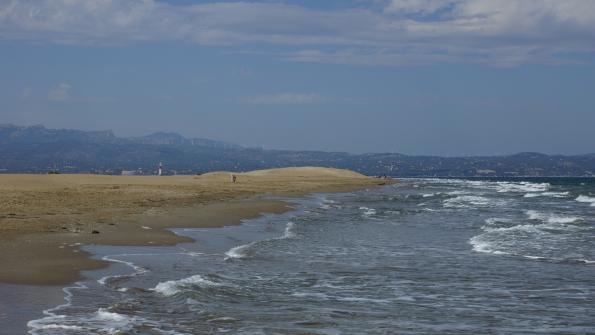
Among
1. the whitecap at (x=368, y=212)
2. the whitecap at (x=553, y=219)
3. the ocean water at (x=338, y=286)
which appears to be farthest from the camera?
the whitecap at (x=368, y=212)

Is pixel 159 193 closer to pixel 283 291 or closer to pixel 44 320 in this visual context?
pixel 283 291

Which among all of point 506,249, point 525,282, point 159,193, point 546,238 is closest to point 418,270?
point 525,282

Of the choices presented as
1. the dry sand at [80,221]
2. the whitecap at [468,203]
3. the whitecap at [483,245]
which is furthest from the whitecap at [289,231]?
the whitecap at [468,203]

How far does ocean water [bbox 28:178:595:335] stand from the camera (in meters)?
11.9

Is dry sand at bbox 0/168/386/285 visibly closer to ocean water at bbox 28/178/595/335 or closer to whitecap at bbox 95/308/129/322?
ocean water at bbox 28/178/595/335

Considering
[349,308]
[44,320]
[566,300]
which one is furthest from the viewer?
[566,300]

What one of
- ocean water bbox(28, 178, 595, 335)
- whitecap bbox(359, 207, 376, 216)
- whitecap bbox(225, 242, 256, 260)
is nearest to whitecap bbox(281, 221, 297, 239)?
ocean water bbox(28, 178, 595, 335)

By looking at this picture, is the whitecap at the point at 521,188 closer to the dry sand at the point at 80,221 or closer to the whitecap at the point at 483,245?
the dry sand at the point at 80,221

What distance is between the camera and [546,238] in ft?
87.5

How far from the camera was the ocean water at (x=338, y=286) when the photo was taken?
1188cm

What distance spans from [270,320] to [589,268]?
10159mm

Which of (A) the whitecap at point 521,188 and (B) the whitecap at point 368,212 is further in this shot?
(A) the whitecap at point 521,188

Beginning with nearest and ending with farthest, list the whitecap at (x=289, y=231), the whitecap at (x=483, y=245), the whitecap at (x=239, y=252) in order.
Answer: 1. the whitecap at (x=239, y=252)
2. the whitecap at (x=483, y=245)
3. the whitecap at (x=289, y=231)

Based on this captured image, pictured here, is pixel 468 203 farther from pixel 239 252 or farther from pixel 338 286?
pixel 338 286
